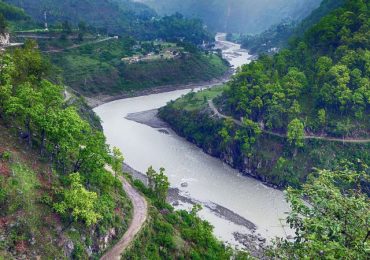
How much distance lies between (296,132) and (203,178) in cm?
1336

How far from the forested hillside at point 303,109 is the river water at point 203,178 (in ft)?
9.56

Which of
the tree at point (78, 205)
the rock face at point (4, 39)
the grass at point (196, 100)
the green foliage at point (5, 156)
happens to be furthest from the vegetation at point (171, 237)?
the rock face at point (4, 39)

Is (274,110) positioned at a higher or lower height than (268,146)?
higher

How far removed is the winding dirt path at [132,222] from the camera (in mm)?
28547

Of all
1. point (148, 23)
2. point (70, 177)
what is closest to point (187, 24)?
point (148, 23)

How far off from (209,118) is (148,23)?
100022 mm

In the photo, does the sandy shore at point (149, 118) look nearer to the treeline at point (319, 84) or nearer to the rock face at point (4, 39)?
the treeline at point (319, 84)

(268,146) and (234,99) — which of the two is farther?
(234,99)

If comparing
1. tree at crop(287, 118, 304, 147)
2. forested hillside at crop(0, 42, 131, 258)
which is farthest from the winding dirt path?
tree at crop(287, 118, 304, 147)

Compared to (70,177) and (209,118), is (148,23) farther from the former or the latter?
(70,177)

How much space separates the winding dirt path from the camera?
28547 mm

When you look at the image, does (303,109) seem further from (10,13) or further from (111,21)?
(111,21)

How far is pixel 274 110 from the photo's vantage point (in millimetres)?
57031

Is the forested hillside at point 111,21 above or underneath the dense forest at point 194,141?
above
